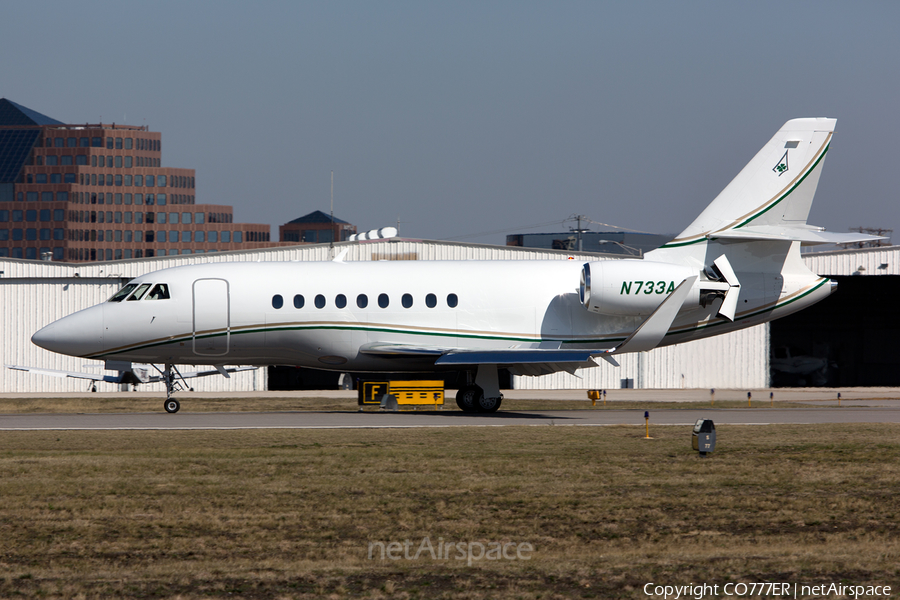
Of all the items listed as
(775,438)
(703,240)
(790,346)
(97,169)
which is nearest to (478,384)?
(703,240)

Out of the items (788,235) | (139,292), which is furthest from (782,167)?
(139,292)

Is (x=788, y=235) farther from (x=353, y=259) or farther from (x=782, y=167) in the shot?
(x=353, y=259)

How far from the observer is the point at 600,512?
11539 mm

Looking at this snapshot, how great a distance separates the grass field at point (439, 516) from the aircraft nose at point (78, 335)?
8091 millimetres

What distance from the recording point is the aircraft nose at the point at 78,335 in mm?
26328

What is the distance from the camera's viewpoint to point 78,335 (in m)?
26.3

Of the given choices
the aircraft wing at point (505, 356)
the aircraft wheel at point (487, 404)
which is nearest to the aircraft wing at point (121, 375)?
the aircraft wing at point (505, 356)

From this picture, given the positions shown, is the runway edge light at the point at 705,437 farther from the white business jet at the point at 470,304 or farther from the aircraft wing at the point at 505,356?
the white business jet at the point at 470,304

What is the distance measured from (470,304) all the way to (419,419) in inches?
157

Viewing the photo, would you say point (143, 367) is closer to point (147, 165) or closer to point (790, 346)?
point (790, 346)
